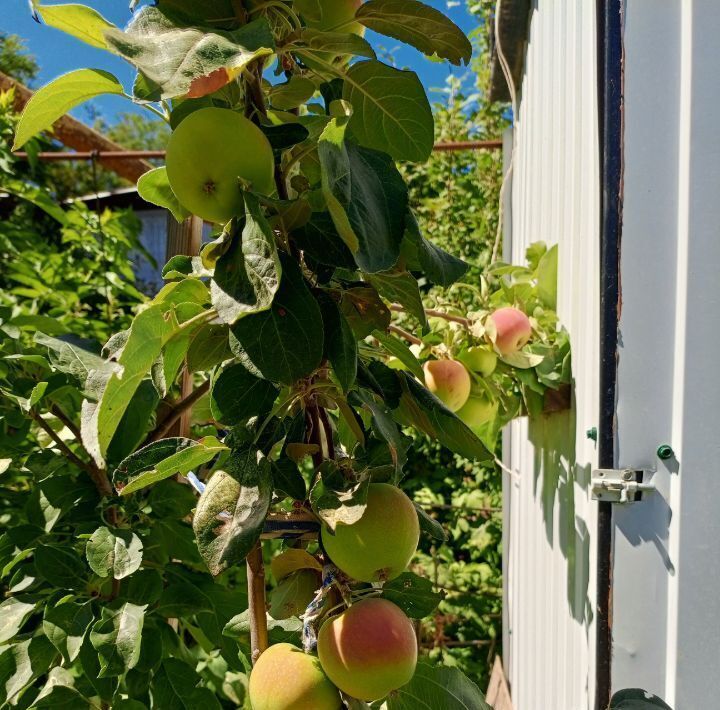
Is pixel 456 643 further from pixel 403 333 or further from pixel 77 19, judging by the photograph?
pixel 77 19

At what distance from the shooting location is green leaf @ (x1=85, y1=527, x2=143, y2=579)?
0.94 m

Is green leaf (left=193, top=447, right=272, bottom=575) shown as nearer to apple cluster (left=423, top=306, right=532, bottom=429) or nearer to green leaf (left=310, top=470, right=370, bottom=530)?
green leaf (left=310, top=470, right=370, bottom=530)

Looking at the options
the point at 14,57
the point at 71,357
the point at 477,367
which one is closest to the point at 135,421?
the point at 71,357

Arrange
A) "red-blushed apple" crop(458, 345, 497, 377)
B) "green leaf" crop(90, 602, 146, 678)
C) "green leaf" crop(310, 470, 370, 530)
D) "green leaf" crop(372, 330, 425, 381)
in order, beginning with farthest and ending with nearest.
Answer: "red-blushed apple" crop(458, 345, 497, 377) → "green leaf" crop(90, 602, 146, 678) → "green leaf" crop(372, 330, 425, 381) → "green leaf" crop(310, 470, 370, 530)

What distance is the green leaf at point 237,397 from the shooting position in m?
0.67

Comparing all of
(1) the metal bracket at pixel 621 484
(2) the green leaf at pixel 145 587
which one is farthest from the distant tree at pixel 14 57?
(1) the metal bracket at pixel 621 484

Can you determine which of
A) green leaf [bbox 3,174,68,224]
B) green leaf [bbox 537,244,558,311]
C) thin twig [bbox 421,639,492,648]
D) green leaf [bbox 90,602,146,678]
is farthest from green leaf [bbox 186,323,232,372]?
thin twig [bbox 421,639,492,648]

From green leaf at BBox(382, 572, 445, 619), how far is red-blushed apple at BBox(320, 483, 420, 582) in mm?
99

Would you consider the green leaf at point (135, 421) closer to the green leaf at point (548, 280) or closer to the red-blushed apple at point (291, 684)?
the red-blushed apple at point (291, 684)

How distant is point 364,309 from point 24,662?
0.81m

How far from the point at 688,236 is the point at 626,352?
0.61 feet

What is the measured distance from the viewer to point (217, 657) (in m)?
1.66

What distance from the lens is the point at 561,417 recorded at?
54.4 inches

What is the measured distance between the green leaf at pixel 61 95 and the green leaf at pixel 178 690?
0.80 m
